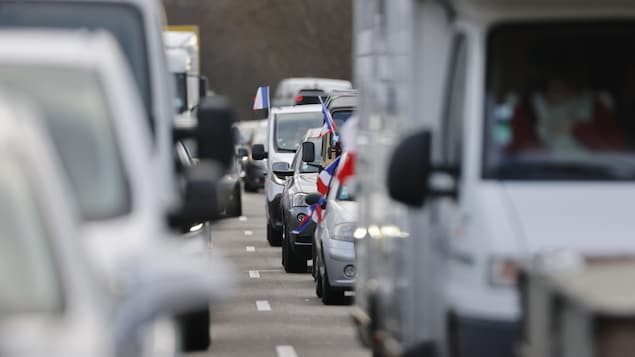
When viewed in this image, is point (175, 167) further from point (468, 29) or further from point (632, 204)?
point (632, 204)

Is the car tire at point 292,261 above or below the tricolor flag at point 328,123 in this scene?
below

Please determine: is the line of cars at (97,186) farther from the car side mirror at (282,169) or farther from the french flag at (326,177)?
the car side mirror at (282,169)

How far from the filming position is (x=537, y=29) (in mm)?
8000

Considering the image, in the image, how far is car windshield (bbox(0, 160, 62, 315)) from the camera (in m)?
5.01

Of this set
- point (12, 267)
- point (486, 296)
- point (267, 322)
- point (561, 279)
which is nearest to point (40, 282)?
point (12, 267)

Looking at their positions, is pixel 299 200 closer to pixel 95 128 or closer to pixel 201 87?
pixel 95 128

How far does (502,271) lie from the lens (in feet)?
24.3

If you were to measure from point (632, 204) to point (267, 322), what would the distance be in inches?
324

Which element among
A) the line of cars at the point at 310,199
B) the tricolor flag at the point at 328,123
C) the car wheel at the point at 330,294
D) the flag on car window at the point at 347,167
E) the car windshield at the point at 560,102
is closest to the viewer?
the car windshield at the point at 560,102

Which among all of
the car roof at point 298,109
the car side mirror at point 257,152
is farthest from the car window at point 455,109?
the car roof at point 298,109

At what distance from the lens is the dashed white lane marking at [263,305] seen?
16.7 meters

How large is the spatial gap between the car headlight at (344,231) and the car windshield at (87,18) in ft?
21.9

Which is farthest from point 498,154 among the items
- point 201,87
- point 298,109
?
point 201,87

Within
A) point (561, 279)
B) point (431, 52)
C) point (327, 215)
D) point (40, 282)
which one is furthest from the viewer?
point (327, 215)
